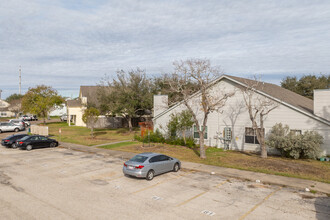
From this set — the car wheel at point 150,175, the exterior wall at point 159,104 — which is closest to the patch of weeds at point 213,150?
the exterior wall at point 159,104

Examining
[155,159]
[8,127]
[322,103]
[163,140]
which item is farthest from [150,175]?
[8,127]

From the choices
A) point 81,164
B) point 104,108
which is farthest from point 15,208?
point 104,108

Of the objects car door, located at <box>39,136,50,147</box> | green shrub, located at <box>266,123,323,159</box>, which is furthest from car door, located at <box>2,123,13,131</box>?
green shrub, located at <box>266,123,323,159</box>

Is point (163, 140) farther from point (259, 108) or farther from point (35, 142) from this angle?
point (35, 142)

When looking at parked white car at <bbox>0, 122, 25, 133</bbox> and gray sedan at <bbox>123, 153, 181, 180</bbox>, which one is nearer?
gray sedan at <bbox>123, 153, 181, 180</bbox>

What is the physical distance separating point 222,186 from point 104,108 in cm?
2953

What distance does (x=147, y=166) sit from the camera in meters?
14.4

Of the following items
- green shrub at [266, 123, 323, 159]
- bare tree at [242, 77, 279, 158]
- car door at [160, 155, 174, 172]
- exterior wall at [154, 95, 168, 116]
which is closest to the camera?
car door at [160, 155, 174, 172]

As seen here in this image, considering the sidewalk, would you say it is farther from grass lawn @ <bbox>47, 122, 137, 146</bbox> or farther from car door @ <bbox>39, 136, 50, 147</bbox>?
car door @ <bbox>39, 136, 50, 147</bbox>

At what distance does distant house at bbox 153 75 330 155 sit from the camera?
68.7 ft

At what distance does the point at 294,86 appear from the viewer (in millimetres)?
56875

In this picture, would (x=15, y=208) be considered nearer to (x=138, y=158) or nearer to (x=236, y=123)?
(x=138, y=158)

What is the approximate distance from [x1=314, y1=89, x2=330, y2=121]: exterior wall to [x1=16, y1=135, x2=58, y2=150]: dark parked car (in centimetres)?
2602

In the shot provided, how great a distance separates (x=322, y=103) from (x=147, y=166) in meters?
16.0
